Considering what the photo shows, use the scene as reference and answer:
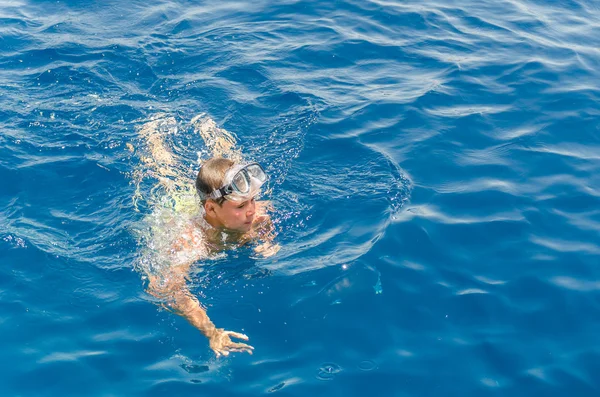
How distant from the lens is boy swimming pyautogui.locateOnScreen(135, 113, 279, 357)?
5966mm

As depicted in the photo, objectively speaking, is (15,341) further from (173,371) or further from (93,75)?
(93,75)

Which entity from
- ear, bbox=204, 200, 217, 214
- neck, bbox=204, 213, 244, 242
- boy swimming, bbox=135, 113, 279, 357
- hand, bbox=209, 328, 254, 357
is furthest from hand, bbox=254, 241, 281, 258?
hand, bbox=209, 328, 254, 357

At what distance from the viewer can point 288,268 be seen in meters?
6.45

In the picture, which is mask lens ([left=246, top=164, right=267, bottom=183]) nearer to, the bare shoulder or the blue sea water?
the blue sea water

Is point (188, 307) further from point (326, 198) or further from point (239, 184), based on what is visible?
point (326, 198)

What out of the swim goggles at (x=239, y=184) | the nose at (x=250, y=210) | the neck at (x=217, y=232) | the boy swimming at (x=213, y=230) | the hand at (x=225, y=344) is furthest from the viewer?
the neck at (x=217, y=232)

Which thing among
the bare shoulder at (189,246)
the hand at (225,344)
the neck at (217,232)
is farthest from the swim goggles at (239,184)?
the hand at (225,344)

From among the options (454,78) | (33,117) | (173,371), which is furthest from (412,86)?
(173,371)

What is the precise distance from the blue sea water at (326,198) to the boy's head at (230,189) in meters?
0.49

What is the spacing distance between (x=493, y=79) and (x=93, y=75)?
19.0 ft

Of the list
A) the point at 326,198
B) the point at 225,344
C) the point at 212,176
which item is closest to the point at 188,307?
the point at 225,344

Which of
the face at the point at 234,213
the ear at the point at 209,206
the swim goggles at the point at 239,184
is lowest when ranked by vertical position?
the face at the point at 234,213

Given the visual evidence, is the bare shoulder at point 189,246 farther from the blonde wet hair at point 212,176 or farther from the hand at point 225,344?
the hand at point 225,344

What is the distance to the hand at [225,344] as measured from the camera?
18.1ft
